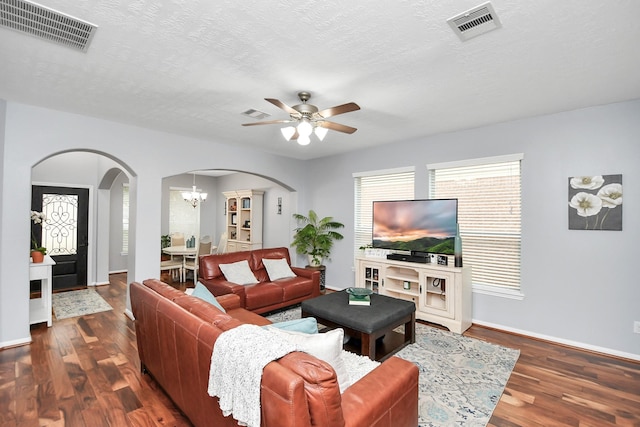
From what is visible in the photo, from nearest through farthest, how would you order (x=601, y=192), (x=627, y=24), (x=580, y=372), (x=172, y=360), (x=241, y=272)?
1. (x=627, y=24)
2. (x=172, y=360)
3. (x=580, y=372)
4. (x=601, y=192)
5. (x=241, y=272)

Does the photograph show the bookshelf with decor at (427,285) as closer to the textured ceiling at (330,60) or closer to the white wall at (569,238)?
the white wall at (569,238)

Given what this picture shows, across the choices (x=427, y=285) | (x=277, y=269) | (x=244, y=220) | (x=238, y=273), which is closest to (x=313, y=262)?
(x=277, y=269)

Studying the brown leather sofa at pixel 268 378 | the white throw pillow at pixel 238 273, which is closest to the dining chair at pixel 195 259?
the white throw pillow at pixel 238 273

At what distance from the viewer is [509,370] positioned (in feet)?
9.48

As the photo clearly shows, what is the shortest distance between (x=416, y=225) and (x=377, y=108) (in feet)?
6.19

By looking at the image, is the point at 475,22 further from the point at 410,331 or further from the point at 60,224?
the point at 60,224

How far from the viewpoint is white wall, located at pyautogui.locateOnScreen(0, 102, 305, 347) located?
10.9 feet

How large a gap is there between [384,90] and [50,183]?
6.29 meters

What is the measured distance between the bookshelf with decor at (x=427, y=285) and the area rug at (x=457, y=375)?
9.5 inches

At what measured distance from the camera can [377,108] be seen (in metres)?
3.42

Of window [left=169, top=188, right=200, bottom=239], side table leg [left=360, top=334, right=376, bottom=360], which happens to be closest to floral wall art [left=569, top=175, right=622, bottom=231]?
side table leg [left=360, top=334, right=376, bottom=360]

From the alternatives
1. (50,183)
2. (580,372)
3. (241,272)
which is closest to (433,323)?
(580,372)

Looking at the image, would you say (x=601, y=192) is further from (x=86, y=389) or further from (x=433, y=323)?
(x=86, y=389)

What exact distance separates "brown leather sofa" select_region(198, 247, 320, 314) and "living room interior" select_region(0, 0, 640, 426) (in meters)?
0.83
